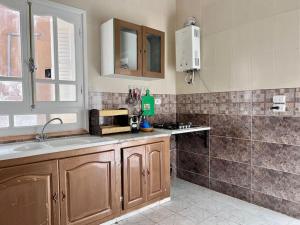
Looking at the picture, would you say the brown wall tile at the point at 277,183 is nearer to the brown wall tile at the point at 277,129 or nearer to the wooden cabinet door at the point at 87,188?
the brown wall tile at the point at 277,129

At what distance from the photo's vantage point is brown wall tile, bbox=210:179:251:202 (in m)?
2.39

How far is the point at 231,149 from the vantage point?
98.3 inches

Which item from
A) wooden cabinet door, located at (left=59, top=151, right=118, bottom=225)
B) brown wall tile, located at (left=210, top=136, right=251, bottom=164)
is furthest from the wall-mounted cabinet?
brown wall tile, located at (left=210, top=136, right=251, bottom=164)

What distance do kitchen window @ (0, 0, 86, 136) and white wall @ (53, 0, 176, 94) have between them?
4.5 inches

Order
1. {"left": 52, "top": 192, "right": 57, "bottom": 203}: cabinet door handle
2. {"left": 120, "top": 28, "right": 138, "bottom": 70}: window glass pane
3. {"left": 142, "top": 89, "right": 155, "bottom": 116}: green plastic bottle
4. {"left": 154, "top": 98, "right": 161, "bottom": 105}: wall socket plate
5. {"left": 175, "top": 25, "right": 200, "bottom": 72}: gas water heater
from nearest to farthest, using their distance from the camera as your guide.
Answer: {"left": 52, "top": 192, "right": 57, "bottom": 203}: cabinet door handle → {"left": 120, "top": 28, "right": 138, "bottom": 70}: window glass pane → {"left": 175, "top": 25, "right": 200, "bottom": 72}: gas water heater → {"left": 142, "top": 89, "right": 155, "bottom": 116}: green plastic bottle → {"left": 154, "top": 98, "right": 161, "bottom": 105}: wall socket plate

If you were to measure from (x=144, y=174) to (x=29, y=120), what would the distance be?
121 cm

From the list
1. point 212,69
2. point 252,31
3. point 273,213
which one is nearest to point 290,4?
point 252,31

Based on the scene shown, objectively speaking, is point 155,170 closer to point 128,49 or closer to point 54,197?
point 54,197

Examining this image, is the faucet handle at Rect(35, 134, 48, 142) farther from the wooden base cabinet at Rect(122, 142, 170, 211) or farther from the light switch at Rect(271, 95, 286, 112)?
the light switch at Rect(271, 95, 286, 112)

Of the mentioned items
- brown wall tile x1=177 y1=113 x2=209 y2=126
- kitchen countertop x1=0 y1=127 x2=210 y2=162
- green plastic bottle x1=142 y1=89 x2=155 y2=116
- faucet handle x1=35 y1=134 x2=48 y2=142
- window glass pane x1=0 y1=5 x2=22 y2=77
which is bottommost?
kitchen countertop x1=0 y1=127 x2=210 y2=162

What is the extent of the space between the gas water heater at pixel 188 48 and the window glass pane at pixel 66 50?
134 cm

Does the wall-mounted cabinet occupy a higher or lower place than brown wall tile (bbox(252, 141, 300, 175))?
higher

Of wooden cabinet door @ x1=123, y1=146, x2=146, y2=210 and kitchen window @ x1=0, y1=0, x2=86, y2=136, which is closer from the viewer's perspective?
kitchen window @ x1=0, y1=0, x2=86, y2=136

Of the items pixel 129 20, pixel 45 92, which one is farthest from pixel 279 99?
pixel 45 92
